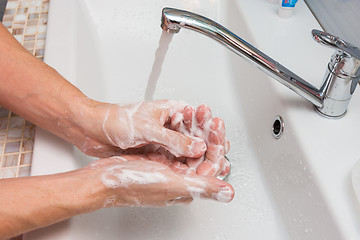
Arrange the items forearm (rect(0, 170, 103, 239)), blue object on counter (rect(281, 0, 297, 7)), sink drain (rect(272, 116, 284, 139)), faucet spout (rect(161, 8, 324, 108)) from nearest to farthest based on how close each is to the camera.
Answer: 1. forearm (rect(0, 170, 103, 239))
2. faucet spout (rect(161, 8, 324, 108))
3. sink drain (rect(272, 116, 284, 139))
4. blue object on counter (rect(281, 0, 297, 7))

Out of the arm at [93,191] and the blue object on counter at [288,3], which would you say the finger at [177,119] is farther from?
the blue object on counter at [288,3]

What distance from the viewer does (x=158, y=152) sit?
71 centimetres

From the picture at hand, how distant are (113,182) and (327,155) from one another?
33cm

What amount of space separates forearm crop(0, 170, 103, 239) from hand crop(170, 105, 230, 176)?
19 centimetres

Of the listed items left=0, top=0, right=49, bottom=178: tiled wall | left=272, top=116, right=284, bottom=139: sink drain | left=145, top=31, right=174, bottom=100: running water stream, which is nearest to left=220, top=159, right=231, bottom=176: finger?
left=272, top=116, right=284, bottom=139: sink drain

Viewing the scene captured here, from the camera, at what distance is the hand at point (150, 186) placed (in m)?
0.56

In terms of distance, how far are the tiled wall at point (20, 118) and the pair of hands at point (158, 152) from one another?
10 centimetres

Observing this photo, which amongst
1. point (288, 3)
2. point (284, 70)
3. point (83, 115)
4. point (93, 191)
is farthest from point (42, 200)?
point (288, 3)

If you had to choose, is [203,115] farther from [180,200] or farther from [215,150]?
[180,200]

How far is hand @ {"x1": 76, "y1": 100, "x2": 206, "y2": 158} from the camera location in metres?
0.66

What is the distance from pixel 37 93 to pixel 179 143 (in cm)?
26

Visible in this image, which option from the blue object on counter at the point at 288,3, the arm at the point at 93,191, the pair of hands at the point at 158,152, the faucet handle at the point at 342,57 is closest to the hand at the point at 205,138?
the pair of hands at the point at 158,152

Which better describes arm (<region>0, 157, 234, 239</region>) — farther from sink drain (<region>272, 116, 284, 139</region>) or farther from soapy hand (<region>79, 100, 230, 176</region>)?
sink drain (<region>272, 116, 284, 139</region>)

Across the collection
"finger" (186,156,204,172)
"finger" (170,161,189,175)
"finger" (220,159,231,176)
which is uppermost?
"finger" (186,156,204,172)
